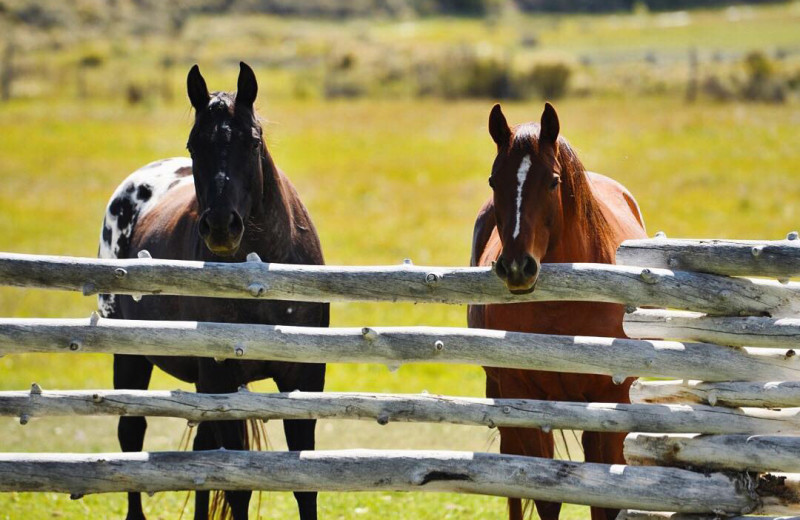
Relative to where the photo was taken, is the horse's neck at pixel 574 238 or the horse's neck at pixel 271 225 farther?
the horse's neck at pixel 271 225

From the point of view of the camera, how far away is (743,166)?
75.6 feet

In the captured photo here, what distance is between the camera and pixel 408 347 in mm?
4965

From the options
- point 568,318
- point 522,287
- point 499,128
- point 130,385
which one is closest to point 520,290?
point 522,287

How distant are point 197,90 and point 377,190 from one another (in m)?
17.6

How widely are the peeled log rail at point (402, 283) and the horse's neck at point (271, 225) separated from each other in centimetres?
86

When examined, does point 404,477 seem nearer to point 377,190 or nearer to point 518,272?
point 518,272

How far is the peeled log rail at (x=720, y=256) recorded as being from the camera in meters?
4.78

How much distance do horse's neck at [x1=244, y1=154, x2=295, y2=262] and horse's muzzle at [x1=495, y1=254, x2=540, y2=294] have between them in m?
1.73

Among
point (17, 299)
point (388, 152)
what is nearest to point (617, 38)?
point (388, 152)

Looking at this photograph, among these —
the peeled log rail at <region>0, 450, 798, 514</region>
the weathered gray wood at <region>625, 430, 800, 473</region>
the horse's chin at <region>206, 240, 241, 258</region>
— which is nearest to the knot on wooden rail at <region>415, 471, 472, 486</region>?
the peeled log rail at <region>0, 450, 798, 514</region>

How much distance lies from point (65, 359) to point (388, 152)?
1481 centimetres

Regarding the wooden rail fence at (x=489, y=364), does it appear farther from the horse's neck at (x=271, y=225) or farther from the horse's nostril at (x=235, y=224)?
the horse's neck at (x=271, y=225)

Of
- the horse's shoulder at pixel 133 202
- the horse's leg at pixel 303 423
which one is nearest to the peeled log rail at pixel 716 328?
the horse's leg at pixel 303 423

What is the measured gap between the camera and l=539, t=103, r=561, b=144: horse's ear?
16.7 ft
